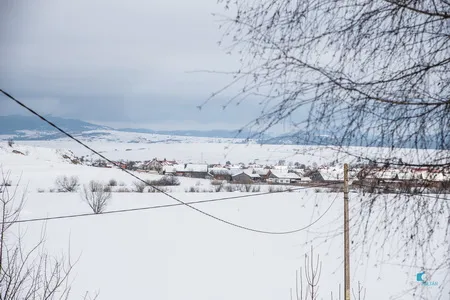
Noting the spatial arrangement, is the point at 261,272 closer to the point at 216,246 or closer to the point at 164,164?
the point at 216,246

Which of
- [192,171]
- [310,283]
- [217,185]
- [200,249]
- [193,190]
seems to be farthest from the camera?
[192,171]

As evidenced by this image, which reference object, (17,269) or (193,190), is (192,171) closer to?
(193,190)

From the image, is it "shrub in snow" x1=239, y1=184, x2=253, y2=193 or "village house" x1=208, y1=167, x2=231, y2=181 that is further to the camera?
"village house" x1=208, y1=167, x2=231, y2=181

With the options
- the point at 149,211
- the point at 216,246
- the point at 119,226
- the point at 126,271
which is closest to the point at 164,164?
the point at 149,211

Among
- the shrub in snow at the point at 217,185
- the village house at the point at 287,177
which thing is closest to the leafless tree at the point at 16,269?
the village house at the point at 287,177

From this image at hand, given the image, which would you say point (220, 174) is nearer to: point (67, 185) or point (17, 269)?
point (67, 185)

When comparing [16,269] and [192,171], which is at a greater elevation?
[16,269]

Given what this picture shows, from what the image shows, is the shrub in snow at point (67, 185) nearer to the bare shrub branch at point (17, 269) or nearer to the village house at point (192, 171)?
the village house at point (192, 171)

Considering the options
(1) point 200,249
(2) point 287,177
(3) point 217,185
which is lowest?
(1) point 200,249

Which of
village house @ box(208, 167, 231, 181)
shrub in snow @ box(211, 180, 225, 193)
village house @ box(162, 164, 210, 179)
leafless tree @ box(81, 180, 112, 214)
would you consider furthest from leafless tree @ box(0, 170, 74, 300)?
village house @ box(162, 164, 210, 179)

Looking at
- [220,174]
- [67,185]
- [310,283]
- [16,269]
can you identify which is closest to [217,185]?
[220,174]

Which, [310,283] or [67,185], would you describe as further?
[67,185]

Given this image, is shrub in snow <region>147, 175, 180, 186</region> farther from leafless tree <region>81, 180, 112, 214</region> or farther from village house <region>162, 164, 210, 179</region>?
leafless tree <region>81, 180, 112, 214</region>

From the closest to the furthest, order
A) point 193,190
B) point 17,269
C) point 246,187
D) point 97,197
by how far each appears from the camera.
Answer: point 17,269
point 97,197
point 193,190
point 246,187
